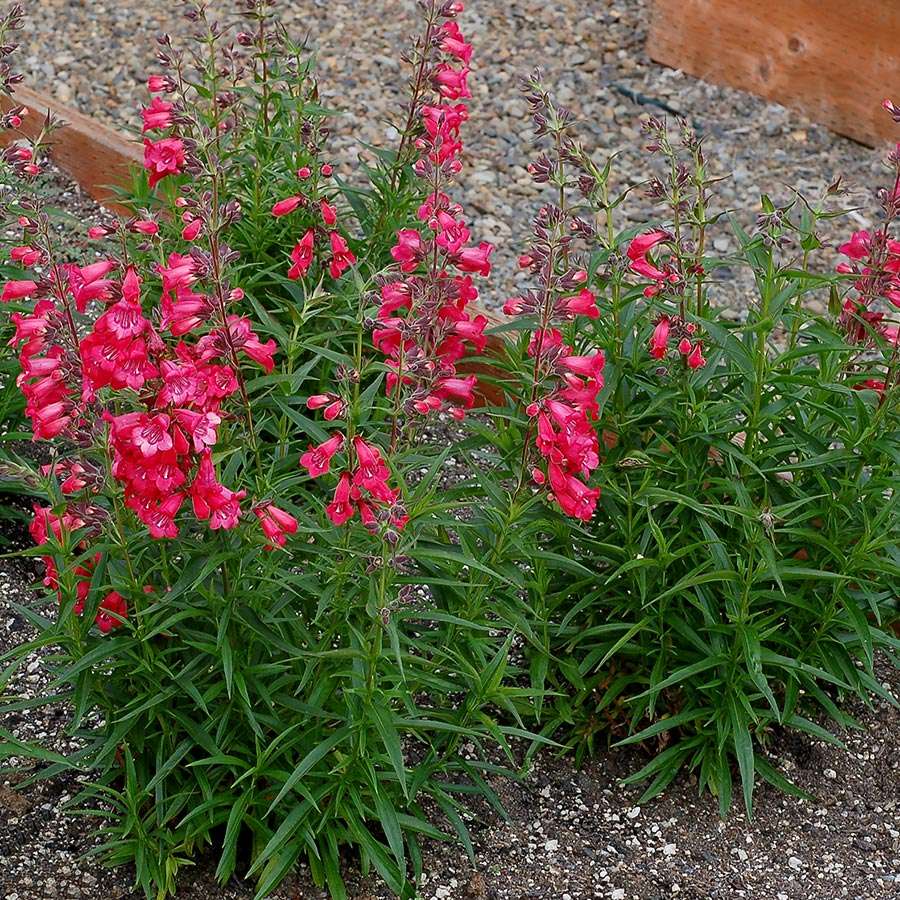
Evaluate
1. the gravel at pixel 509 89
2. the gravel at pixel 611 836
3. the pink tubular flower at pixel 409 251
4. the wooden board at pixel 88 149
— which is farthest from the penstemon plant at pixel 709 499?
the wooden board at pixel 88 149

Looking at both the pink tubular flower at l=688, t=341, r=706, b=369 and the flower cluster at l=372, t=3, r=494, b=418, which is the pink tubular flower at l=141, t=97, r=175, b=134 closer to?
the flower cluster at l=372, t=3, r=494, b=418

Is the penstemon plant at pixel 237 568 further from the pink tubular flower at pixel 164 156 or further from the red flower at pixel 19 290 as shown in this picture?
the pink tubular flower at pixel 164 156

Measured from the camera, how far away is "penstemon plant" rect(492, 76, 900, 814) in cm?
324

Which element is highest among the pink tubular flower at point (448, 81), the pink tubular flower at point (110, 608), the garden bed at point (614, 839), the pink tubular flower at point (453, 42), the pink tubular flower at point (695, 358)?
the pink tubular flower at point (453, 42)

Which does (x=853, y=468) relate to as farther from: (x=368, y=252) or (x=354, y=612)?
(x=368, y=252)

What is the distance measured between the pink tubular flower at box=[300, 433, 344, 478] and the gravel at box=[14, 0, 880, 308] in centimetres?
333

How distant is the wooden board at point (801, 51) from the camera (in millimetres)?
6539

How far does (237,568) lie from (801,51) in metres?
4.94

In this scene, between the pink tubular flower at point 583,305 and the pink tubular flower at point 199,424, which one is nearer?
the pink tubular flower at point 199,424

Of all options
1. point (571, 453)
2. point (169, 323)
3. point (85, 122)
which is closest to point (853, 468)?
point (571, 453)

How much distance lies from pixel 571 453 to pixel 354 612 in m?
0.56

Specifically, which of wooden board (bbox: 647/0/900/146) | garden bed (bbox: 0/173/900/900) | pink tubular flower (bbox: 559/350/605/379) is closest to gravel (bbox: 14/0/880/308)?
wooden board (bbox: 647/0/900/146)

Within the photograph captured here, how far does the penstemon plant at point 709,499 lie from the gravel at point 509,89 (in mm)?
2484

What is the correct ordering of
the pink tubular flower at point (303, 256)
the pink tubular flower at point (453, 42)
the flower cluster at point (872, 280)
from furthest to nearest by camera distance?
the pink tubular flower at point (453, 42), the pink tubular flower at point (303, 256), the flower cluster at point (872, 280)
